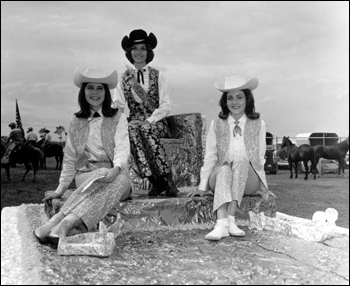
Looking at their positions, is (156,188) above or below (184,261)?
above

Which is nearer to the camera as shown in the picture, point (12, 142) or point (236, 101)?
point (236, 101)

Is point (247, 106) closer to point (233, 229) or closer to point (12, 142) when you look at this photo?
point (233, 229)

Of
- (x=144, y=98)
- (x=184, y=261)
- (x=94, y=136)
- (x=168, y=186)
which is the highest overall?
(x=144, y=98)

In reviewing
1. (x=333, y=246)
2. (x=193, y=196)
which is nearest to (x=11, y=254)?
(x=193, y=196)

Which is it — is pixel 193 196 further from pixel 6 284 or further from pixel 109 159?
pixel 6 284

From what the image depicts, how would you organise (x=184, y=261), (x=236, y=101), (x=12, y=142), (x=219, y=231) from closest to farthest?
(x=184, y=261), (x=219, y=231), (x=236, y=101), (x=12, y=142)

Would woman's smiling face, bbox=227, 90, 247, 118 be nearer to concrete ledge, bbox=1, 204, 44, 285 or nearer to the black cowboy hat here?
the black cowboy hat

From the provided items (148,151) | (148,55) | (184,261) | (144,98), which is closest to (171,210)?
(148,151)

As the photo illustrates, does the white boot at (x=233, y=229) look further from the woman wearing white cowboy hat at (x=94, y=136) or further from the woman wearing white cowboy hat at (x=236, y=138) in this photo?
the woman wearing white cowboy hat at (x=94, y=136)

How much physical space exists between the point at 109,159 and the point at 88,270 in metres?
0.95

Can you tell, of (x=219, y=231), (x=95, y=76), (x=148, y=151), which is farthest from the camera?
(x=148, y=151)

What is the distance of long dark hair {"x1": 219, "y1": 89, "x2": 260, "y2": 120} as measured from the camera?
2.98m

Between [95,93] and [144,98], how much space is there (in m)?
0.83

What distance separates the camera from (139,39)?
11.8 feet
